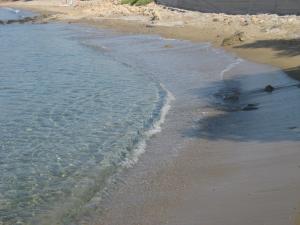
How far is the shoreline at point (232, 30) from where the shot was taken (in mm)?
19734

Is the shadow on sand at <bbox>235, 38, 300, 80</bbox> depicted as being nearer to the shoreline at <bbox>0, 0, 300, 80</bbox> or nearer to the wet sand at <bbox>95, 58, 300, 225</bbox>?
the shoreline at <bbox>0, 0, 300, 80</bbox>

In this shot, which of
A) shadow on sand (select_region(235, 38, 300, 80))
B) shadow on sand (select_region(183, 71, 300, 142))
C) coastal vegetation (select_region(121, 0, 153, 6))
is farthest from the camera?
coastal vegetation (select_region(121, 0, 153, 6))

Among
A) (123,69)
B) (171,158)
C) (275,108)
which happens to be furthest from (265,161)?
(123,69)

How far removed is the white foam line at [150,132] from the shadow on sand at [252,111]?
2.11 ft

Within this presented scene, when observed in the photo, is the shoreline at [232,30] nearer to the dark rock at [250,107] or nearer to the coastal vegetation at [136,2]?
the dark rock at [250,107]

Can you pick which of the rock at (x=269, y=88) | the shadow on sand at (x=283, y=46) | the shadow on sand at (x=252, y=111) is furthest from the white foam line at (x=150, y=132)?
the shadow on sand at (x=283, y=46)

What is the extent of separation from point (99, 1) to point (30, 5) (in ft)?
57.3

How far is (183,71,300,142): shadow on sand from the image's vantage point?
10.8 m

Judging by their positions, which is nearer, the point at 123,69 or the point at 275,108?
the point at 275,108

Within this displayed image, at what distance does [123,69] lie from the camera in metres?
20.2

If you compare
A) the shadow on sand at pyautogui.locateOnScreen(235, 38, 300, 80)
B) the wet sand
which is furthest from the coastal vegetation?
the wet sand

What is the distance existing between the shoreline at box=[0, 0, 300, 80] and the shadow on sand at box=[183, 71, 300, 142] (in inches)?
45.7

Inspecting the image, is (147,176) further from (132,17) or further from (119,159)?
(132,17)

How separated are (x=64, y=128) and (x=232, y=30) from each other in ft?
56.6
